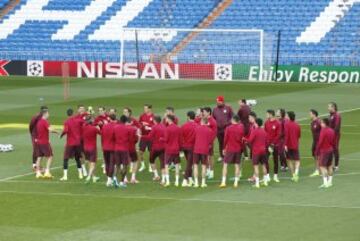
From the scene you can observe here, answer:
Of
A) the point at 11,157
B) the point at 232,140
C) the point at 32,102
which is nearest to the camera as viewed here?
the point at 232,140

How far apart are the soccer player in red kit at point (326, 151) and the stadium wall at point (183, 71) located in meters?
34.4

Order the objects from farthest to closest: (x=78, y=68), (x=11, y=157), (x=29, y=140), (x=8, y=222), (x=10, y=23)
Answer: (x=10, y=23) < (x=78, y=68) < (x=29, y=140) < (x=11, y=157) < (x=8, y=222)

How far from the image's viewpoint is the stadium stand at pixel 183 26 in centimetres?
6769

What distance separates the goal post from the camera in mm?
66375

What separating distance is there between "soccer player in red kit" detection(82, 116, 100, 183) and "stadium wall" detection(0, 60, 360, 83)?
3153cm

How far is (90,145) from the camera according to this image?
99.9 ft

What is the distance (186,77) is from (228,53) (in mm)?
→ 3048

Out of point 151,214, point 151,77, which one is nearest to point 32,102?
point 151,77

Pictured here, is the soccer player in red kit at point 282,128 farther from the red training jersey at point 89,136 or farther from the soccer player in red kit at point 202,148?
the red training jersey at point 89,136

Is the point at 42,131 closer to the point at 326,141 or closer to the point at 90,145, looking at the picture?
the point at 90,145

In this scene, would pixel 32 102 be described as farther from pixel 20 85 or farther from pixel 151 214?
pixel 151 214

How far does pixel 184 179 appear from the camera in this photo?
29.6m

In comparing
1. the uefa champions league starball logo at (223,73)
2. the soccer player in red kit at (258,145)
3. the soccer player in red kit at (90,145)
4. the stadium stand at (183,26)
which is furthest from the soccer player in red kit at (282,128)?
the uefa champions league starball logo at (223,73)

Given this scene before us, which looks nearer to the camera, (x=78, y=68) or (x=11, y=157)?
(x=11, y=157)
